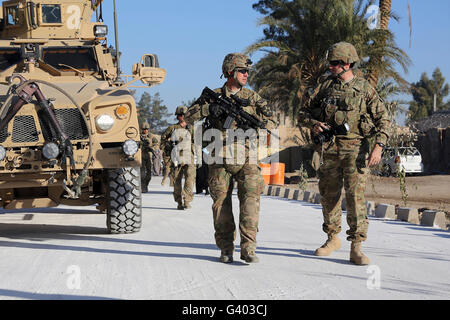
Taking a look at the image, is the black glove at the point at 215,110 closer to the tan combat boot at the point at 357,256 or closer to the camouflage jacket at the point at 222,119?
the camouflage jacket at the point at 222,119

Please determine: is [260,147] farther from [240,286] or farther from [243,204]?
[240,286]

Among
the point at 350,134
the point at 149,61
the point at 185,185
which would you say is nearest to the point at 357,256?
the point at 350,134

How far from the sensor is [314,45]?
26.3 metres

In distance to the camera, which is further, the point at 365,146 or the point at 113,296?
the point at 365,146

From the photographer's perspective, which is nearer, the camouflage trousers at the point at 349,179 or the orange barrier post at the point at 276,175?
the camouflage trousers at the point at 349,179

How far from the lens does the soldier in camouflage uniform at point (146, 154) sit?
18562 millimetres

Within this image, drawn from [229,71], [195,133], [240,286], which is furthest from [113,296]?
[195,133]

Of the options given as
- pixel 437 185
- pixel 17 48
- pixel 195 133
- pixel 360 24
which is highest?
pixel 360 24

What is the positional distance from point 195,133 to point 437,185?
502 inches

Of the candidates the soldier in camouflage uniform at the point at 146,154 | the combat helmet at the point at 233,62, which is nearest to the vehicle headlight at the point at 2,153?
the combat helmet at the point at 233,62

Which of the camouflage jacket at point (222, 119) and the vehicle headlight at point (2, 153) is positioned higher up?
the camouflage jacket at point (222, 119)

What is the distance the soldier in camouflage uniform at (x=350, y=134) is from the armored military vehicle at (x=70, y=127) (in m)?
2.46

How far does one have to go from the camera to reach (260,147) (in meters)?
7.27

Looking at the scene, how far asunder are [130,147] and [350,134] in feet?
8.90
